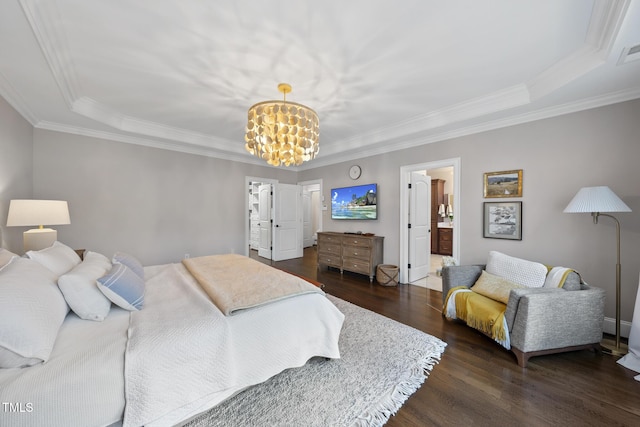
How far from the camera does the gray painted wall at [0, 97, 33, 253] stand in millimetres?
2455

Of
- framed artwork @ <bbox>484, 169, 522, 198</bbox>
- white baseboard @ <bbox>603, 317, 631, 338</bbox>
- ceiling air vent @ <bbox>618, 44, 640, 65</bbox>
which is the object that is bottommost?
white baseboard @ <bbox>603, 317, 631, 338</bbox>

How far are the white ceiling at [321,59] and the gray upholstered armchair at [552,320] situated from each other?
6.37 ft

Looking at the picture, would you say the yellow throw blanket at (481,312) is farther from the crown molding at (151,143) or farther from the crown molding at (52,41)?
the crown molding at (151,143)

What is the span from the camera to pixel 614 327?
2.52m

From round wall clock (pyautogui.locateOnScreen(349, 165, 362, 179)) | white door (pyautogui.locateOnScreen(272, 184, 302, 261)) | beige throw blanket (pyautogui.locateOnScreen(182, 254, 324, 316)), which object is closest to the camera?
beige throw blanket (pyautogui.locateOnScreen(182, 254, 324, 316))

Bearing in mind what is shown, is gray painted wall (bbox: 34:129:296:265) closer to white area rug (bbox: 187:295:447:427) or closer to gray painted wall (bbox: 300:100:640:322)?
white area rug (bbox: 187:295:447:427)

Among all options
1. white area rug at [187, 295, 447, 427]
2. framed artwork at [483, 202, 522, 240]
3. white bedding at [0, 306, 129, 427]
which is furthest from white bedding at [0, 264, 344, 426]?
framed artwork at [483, 202, 522, 240]

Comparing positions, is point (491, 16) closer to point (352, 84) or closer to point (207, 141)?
point (352, 84)

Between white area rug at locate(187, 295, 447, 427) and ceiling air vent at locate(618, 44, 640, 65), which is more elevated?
ceiling air vent at locate(618, 44, 640, 65)

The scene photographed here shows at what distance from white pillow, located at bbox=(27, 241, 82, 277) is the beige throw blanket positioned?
88 cm

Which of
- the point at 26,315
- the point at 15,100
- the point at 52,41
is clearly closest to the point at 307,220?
the point at 15,100

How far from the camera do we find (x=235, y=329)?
4.98ft

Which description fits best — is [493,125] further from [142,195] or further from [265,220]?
[142,195]

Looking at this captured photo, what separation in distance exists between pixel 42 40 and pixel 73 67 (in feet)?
1.88
